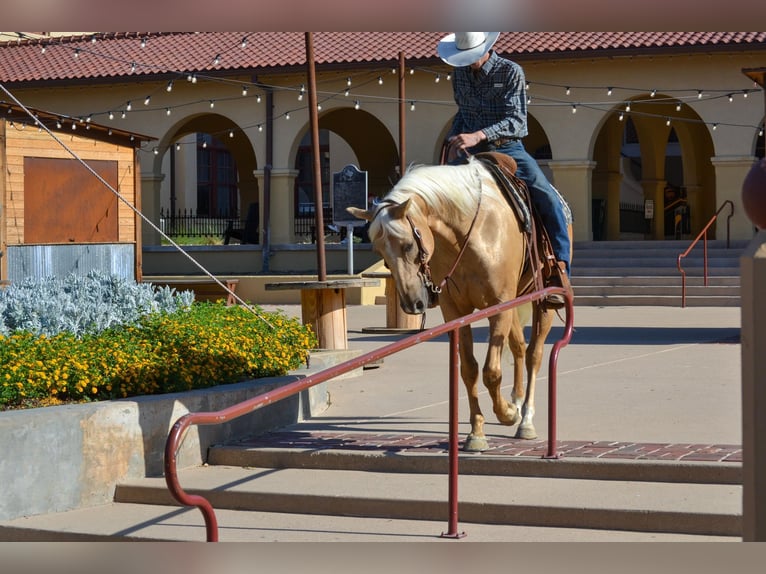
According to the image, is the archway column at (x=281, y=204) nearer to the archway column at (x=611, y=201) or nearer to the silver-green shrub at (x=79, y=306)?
the archway column at (x=611, y=201)

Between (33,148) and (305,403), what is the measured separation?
33.6 ft

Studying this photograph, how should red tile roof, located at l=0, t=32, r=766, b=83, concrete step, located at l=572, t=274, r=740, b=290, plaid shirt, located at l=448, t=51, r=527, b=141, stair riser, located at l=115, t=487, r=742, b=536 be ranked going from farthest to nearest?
red tile roof, located at l=0, t=32, r=766, b=83 → concrete step, located at l=572, t=274, r=740, b=290 → plaid shirt, located at l=448, t=51, r=527, b=141 → stair riser, located at l=115, t=487, r=742, b=536

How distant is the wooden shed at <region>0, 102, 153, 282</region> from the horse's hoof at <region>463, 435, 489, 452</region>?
423 inches

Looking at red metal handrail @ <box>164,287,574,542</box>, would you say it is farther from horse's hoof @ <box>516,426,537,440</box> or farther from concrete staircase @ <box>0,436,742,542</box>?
horse's hoof @ <box>516,426,537,440</box>

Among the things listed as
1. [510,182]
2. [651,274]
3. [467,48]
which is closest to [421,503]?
[510,182]

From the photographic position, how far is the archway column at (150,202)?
29.3m

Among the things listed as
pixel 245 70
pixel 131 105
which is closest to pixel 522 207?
pixel 245 70

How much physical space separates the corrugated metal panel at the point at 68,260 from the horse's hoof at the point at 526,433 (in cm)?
1070

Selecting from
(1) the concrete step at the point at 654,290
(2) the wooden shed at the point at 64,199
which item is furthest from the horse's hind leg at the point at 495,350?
(1) the concrete step at the point at 654,290

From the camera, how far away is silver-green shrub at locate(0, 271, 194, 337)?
8.93 metres

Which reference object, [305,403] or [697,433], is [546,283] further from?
[305,403]

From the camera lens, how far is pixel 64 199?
1850cm

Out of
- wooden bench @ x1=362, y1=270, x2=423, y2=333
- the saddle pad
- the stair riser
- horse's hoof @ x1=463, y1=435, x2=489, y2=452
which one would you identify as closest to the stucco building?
wooden bench @ x1=362, y1=270, x2=423, y2=333

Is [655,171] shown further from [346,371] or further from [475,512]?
[346,371]
